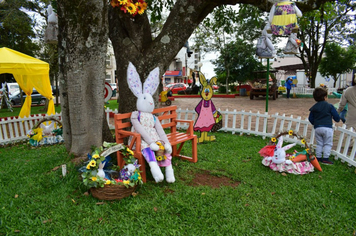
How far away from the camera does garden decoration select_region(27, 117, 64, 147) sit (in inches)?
238

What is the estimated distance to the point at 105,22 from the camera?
3.90 meters

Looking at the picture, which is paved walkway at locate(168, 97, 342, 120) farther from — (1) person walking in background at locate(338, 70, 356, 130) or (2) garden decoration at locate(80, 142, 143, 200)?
(2) garden decoration at locate(80, 142, 143, 200)

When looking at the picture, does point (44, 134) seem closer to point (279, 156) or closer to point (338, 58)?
point (279, 156)

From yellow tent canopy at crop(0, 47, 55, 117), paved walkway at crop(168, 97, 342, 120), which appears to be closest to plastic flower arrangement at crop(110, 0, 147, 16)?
yellow tent canopy at crop(0, 47, 55, 117)

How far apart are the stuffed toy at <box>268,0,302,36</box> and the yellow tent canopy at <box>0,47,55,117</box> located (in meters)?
5.85

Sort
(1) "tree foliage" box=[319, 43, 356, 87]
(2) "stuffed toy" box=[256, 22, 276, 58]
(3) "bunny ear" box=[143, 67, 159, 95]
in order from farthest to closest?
(1) "tree foliage" box=[319, 43, 356, 87] → (2) "stuffed toy" box=[256, 22, 276, 58] → (3) "bunny ear" box=[143, 67, 159, 95]

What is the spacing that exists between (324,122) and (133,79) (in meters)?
3.40

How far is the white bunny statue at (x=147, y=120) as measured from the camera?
143 inches

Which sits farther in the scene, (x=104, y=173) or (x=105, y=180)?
(x=104, y=173)

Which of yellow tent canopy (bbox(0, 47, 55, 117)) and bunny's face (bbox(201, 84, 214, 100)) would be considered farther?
yellow tent canopy (bbox(0, 47, 55, 117))

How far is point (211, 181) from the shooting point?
385 centimetres

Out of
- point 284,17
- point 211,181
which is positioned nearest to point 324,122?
point 284,17

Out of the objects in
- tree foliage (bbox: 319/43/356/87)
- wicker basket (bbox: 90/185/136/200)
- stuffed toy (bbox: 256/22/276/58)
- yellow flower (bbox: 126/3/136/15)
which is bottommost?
wicker basket (bbox: 90/185/136/200)

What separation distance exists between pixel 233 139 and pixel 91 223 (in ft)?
14.4
